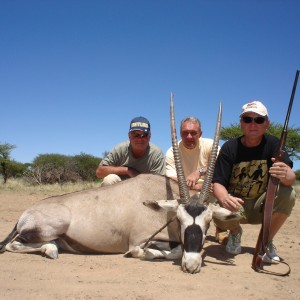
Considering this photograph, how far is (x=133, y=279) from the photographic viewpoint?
343 centimetres

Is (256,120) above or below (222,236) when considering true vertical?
above

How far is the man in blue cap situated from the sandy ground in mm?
1842

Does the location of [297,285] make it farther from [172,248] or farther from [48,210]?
[48,210]

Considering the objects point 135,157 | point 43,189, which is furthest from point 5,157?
point 135,157

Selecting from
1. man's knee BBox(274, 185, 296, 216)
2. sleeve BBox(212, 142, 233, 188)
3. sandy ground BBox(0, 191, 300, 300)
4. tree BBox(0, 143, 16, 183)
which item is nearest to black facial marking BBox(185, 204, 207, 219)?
sandy ground BBox(0, 191, 300, 300)

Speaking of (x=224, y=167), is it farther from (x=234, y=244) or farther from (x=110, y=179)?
(x=110, y=179)

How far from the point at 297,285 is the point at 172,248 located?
1425 mm

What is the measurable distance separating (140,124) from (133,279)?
9.92ft

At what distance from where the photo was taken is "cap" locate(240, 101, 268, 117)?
15.2 ft

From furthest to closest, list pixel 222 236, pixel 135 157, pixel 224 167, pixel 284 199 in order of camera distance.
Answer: pixel 135 157 < pixel 222 236 < pixel 224 167 < pixel 284 199

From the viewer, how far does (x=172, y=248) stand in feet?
14.7

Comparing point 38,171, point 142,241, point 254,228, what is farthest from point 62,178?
point 142,241

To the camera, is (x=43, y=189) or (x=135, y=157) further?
(x=43, y=189)

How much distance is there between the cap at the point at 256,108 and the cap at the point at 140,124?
1763mm
